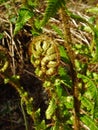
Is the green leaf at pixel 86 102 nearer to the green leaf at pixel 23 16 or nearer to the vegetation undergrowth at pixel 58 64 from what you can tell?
the vegetation undergrowth at pixel 58 64

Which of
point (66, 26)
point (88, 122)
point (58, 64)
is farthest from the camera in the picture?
point (88, 122)

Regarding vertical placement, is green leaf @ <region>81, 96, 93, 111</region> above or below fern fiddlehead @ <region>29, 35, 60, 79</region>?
below

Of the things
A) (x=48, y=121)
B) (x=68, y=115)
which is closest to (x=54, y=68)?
(x=68, y=115)

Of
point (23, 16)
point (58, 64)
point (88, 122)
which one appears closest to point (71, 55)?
point (58, 64)

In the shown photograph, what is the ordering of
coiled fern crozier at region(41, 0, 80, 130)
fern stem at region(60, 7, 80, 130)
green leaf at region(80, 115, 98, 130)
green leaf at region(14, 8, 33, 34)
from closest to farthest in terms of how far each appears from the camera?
coiled fern crozier at region(41, 0, 80, 130), fern stem at region(60, 7, 80, 130), green leaf at region(14, 8, 33, 34), green leaf at region(80, 115, 98, 130)

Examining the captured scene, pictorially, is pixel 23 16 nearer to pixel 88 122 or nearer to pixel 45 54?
pixel 45 54

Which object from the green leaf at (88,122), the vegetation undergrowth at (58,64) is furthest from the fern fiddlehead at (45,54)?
the green leaf at (88,122)

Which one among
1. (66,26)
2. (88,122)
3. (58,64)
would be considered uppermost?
(66,26)

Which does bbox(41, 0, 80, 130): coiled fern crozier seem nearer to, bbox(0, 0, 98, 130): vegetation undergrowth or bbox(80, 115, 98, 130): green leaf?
bbox(0, 0, 98, 130): vegetation undergrowth

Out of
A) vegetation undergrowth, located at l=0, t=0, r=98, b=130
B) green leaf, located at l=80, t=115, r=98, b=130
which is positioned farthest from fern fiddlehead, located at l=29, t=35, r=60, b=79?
green leaf, located at l=80, t=115, r=98, b=130
